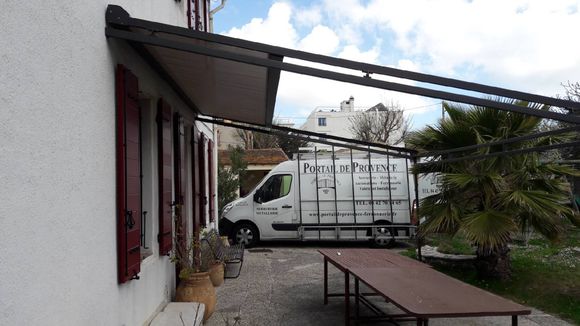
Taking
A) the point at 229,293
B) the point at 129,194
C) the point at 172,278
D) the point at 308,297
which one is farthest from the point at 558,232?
A: the point at 129,194

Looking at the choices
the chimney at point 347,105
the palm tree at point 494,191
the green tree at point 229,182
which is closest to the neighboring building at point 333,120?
the chimney at point 347,105

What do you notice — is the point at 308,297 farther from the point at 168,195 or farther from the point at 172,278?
the point at 168,195

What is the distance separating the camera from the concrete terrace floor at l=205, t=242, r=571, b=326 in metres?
5.97

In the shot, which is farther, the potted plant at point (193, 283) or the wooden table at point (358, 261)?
the potted plant at point (193, 283)

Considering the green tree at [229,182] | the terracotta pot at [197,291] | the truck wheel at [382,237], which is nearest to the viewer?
the terracotta pot at [197,291]

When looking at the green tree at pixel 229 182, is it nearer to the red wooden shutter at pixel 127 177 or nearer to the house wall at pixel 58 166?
the red wooden shutter at pixel 127 177

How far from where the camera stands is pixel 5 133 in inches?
80.3

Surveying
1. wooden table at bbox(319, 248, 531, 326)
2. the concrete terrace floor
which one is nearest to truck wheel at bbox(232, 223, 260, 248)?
the concrete terrace floor

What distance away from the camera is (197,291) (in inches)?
222

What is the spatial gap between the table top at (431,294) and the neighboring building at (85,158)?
7.07 ft

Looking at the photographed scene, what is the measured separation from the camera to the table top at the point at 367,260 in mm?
5746

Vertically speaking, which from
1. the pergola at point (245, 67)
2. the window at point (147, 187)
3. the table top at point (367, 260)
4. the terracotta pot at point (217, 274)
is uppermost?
the pergola at point (245, 67)

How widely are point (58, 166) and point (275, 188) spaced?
428 inches

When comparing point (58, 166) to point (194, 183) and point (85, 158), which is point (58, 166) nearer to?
point (85, 158)
